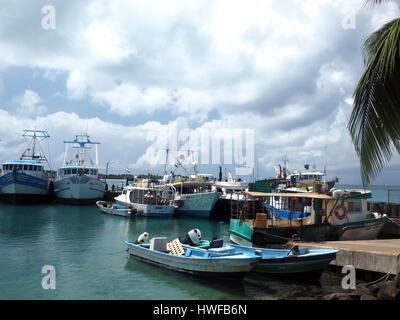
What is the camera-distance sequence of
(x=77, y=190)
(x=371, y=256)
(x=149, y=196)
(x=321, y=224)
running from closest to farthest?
1. (x=371, y=256)
2. (x=321, y=224)
3. (x=149, y=196)
4. (x=77, y=190)

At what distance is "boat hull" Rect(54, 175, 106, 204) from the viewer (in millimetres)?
49031

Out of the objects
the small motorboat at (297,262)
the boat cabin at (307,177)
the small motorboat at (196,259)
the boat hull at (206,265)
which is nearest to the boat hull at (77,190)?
the boat cabin at (307,177)

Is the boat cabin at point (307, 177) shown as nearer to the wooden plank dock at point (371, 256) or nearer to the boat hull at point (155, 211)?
the boat hull at point (155, 211)

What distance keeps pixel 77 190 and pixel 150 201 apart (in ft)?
56.5

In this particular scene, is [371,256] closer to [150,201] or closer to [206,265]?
[206,265]

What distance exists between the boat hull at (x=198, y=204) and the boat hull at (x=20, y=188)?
2620cm

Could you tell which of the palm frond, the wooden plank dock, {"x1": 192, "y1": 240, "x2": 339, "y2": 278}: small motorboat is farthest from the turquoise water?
the palm frond

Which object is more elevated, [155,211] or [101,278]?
[155,211]

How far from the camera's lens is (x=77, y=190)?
4922cm

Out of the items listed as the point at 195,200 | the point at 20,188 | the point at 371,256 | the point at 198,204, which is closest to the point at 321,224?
the point at 371,256

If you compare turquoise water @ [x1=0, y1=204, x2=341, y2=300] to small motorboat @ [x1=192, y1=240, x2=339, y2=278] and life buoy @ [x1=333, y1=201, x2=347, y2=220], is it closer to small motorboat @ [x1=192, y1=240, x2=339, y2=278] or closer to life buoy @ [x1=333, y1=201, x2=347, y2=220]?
small motorboat @ [x1=192, y1=240, x2=339, y2=278]
